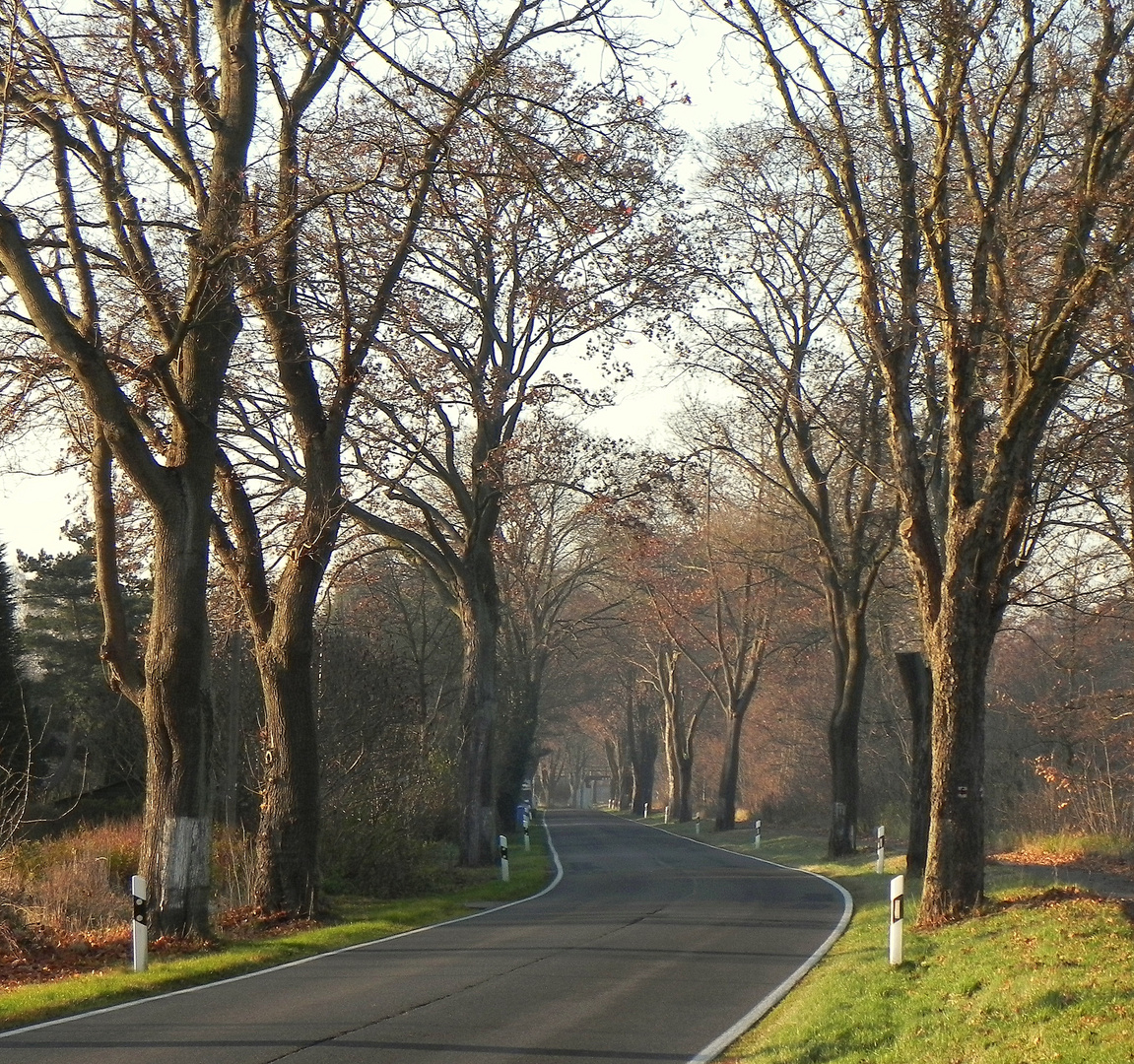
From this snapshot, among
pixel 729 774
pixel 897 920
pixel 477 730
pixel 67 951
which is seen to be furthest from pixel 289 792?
pixel 729 774

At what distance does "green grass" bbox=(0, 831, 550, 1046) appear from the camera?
35.3 feet

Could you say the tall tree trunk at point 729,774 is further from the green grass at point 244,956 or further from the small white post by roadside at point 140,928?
the small white post by roadside at point 140,928

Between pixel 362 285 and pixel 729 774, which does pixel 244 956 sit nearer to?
pixel 362 285

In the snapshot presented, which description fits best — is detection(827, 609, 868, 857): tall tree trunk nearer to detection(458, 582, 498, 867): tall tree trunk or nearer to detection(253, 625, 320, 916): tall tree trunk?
detection(458, 582, 498, 867): tall tree trunk

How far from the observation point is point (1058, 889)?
1550 centimetres

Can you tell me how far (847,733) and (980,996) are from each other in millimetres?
20898

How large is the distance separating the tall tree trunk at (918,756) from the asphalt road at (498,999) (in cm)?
375

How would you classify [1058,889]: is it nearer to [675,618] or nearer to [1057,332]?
[1057,332]

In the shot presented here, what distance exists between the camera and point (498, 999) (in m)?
11.2

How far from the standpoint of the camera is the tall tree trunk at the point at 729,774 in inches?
1869

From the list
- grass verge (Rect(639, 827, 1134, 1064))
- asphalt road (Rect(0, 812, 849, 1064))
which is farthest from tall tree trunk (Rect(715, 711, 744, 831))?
grass verge (Rect(639, 827, 1134, 1064))

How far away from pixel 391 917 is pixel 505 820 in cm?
2772

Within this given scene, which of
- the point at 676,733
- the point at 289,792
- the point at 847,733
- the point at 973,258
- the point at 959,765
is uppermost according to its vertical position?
the point at 973,258

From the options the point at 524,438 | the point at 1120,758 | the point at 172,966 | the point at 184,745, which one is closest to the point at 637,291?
the point at 524,438
